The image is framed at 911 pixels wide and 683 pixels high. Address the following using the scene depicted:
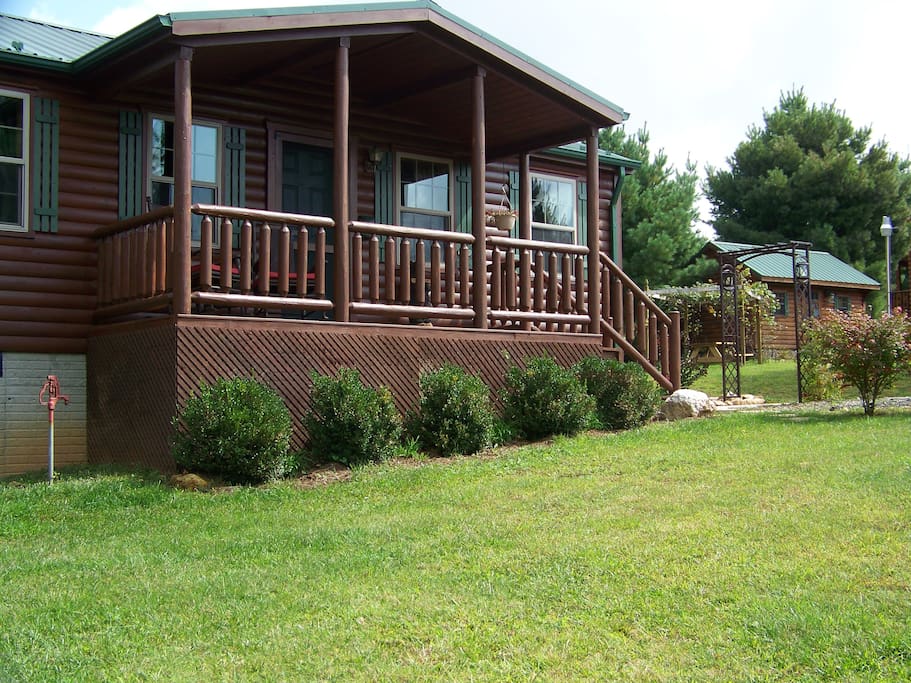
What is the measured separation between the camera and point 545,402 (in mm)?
10047

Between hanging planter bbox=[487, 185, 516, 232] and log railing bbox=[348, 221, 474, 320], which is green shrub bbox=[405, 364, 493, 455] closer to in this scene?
log railing bbox=[348, 221, 474, 320]

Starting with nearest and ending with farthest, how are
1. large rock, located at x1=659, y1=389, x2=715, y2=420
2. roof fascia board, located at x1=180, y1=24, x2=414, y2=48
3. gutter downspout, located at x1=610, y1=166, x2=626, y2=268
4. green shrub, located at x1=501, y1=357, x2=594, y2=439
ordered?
1. roof fascia board, located at x1=180, y1=24, x2=414, y2=48
2. green shrub, located at x1=501, y1=357, x2=594, y2=439
3. large rock, located at x1=659, y1=389, x2=715, y2=420
4. gutter downspout, located at x1=610, y1=166, x2=626, y2=268

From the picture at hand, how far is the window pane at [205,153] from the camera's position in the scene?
11141 millimetres

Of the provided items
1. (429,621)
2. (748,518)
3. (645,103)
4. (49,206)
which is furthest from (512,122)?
(645,103)

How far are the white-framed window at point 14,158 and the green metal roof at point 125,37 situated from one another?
0.47m

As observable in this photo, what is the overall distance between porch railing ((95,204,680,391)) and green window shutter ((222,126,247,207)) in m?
0.39

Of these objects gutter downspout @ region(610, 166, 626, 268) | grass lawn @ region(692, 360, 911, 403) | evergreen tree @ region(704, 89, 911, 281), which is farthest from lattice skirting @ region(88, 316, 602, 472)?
evergreen tree @ region(704, 89, 911, 281)

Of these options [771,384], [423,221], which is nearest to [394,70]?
[423,221]

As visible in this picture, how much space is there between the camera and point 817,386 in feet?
51.9

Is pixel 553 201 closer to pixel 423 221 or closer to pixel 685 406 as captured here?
pixel 423 221

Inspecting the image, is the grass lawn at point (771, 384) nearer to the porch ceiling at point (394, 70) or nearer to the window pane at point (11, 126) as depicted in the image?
the porch ceiling at point (394, 70)

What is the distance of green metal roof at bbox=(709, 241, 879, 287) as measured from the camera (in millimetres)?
33125

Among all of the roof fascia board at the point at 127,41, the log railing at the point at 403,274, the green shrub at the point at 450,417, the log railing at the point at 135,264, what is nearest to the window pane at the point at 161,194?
the log railing at the point at 135,264

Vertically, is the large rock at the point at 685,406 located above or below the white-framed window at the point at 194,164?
below
